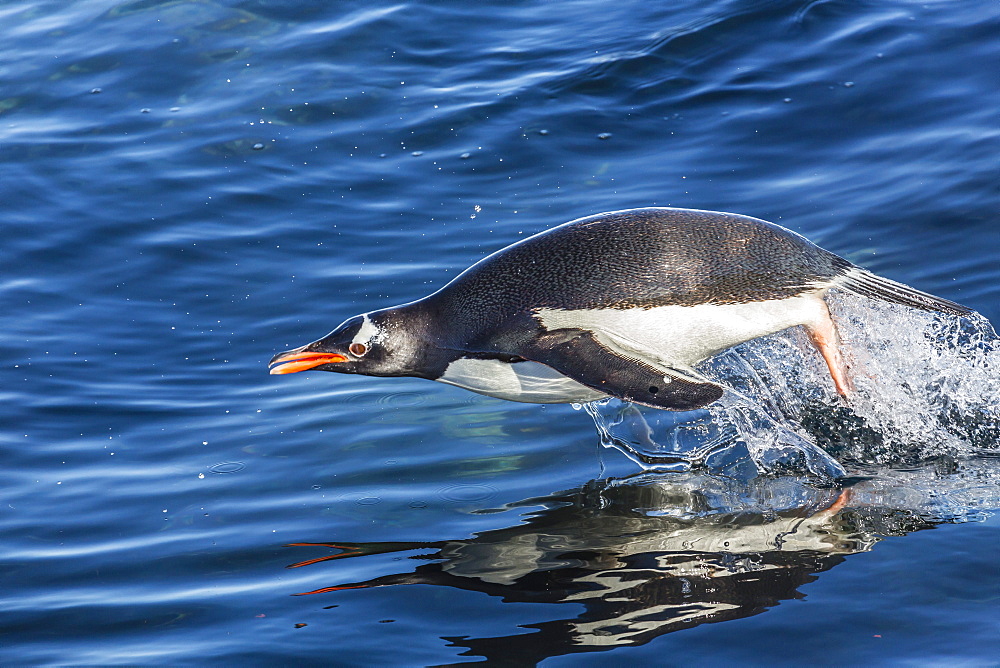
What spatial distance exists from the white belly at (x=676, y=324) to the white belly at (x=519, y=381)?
220 mm

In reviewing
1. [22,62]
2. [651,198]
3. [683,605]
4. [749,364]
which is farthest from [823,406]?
[22,62]

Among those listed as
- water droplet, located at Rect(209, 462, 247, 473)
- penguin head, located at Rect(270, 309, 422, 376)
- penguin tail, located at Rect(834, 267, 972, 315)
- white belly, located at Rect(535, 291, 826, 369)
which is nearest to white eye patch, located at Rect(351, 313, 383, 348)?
penguin head, located at Rect(270, 309, 422, 376)

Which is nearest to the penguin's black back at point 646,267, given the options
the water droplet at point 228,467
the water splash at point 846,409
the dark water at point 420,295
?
the water splash at point 846,409

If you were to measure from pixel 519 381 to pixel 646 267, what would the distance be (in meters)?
0.66

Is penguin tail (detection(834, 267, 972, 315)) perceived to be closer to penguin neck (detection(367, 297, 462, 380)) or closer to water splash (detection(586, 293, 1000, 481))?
water splash (detection(586, 293, 1000, 481))

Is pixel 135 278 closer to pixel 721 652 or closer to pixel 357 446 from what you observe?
pixel 357 446

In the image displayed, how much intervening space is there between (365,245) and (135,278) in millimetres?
1472

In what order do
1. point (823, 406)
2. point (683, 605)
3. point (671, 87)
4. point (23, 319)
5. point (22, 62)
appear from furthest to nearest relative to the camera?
point (22, 62) < point (671, 87) < point (23, 319) < point (823, 406) < point (683, 605)

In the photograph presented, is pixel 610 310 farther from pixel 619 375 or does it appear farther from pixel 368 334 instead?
pixel 368 334

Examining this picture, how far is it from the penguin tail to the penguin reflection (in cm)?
83

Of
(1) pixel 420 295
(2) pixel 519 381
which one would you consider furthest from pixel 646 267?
(1) pixel 420 295

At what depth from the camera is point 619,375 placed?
398 cm

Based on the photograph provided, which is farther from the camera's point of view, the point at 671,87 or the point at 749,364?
the point at 671,87

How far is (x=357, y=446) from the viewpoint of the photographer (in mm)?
4930
